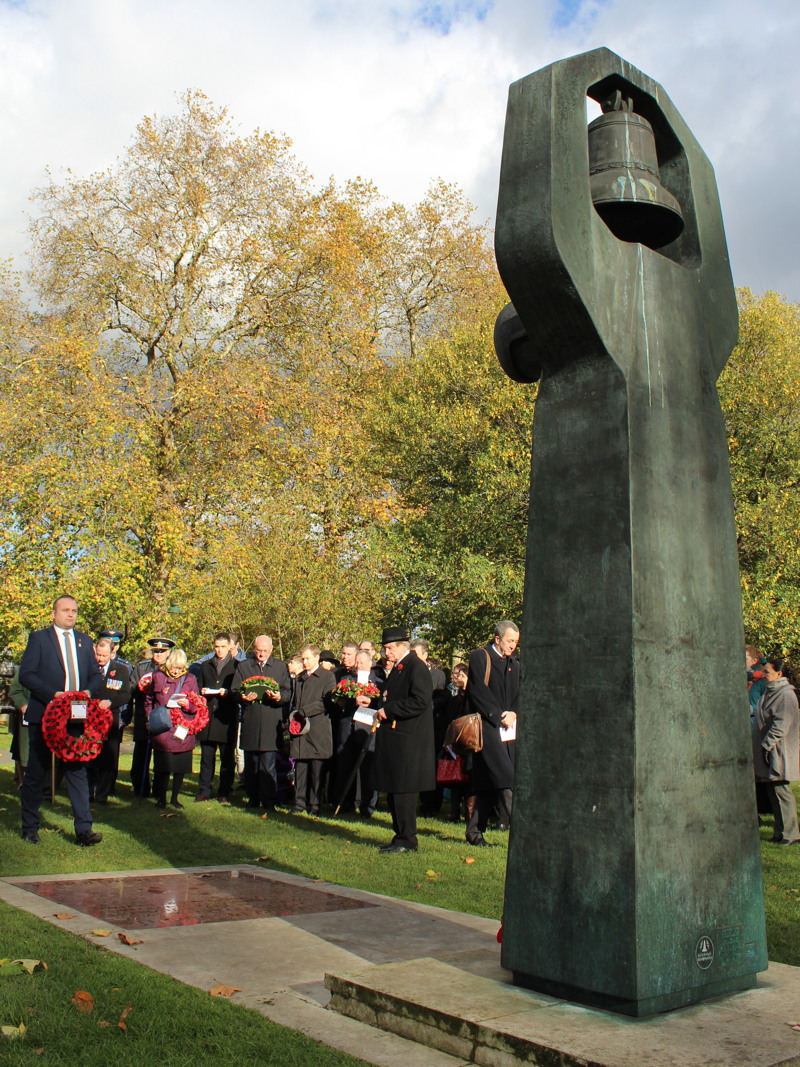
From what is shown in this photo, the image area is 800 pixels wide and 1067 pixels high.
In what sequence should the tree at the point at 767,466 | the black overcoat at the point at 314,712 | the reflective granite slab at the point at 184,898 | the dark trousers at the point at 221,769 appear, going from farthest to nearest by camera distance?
the tree at the point at 767,466, the dark trousers at the point at 221,769, the black overcoat at the point at 314,712, the reflective granite slab at the point at 184,898

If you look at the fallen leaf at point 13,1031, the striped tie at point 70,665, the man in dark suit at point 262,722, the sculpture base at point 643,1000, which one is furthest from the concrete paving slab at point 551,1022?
the man in dark suit at point 262,722

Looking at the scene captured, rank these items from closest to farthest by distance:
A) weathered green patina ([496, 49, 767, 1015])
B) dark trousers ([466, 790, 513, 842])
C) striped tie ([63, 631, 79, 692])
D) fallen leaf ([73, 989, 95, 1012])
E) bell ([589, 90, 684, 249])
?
weathered green patina ([496, 49, 767, 1015]) < fallen leaf ([73, 989, 95, 1012]) < bell ([589, 90, 684, 249]) < striped tie ([63, 631, 79, 692]) < dark trousers ([466, 790, 513, 842])

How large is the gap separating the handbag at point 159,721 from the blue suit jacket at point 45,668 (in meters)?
2.31

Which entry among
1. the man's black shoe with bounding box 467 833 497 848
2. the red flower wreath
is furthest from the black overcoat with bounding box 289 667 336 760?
the red flower wreath

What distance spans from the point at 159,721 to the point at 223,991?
8087mm

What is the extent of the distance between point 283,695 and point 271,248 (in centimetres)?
2124

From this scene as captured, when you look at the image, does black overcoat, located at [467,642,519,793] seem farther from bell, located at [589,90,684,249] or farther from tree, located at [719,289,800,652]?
tree, located at [719,289,800,652]

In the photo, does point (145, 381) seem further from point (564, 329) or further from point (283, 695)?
point (564, 329)

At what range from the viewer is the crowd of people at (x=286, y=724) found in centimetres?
998

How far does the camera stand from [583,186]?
461 cm

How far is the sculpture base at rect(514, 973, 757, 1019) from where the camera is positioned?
4.02 meters

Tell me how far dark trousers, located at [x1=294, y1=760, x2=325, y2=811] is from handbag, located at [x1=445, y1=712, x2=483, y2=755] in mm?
2812

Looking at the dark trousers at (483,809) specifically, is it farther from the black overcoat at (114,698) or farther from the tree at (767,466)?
the tree at (767,466)

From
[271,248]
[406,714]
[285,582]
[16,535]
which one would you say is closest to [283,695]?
[406,714]
